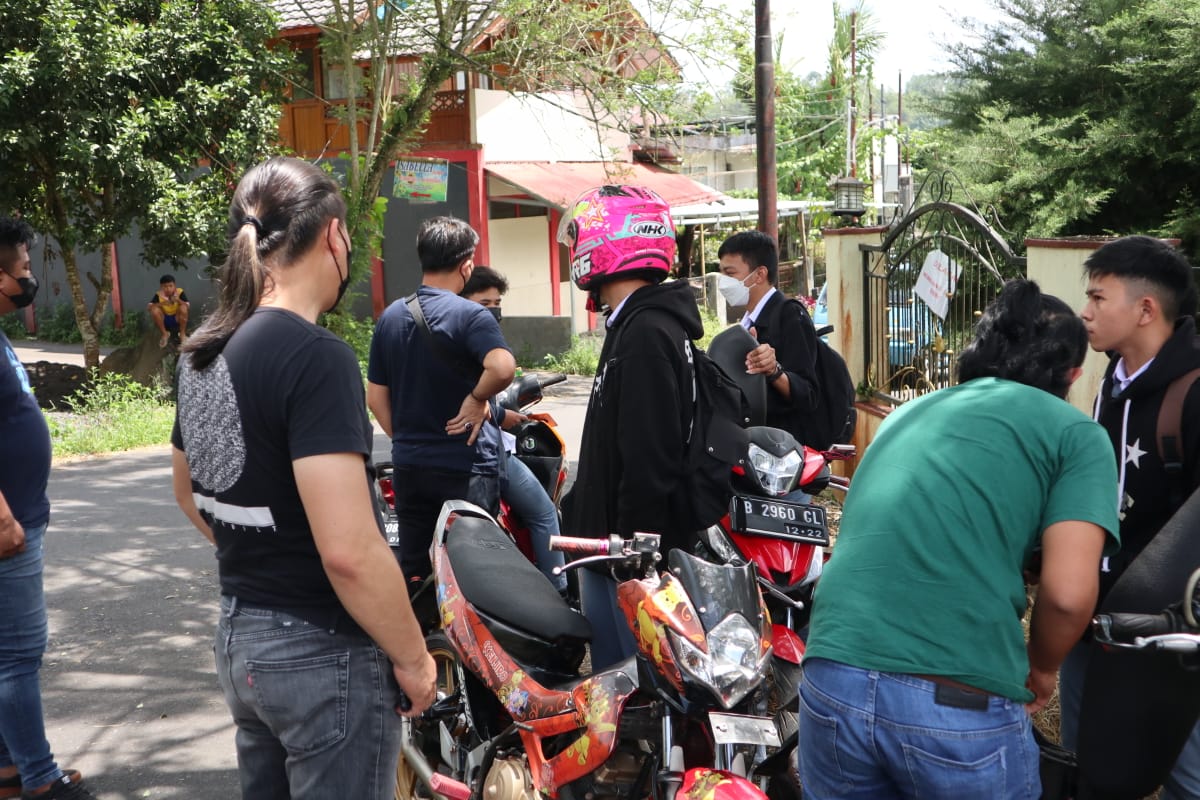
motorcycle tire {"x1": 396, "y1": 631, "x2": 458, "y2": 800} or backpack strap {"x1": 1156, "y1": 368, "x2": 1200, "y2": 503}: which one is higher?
backpack strap {"x1": 1156, "y1": 368, "x2": 1200, "y2": 503}

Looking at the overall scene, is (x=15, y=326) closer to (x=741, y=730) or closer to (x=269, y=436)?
(x=269, y=436)

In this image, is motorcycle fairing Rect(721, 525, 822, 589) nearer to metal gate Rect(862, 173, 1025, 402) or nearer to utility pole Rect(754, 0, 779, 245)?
Answer: metal gate Rect(862, 173, 1025, 402)

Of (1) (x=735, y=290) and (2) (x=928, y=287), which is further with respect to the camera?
(2) (x=928, y=287)

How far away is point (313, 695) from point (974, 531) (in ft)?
4.35

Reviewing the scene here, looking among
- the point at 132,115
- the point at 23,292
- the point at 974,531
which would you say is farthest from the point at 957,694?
the point at 132,115

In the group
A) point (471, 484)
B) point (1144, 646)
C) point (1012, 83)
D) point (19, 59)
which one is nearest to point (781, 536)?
point (1144, 646)

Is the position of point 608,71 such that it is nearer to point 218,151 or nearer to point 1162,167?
point 218,151

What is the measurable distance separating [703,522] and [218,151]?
1264cm

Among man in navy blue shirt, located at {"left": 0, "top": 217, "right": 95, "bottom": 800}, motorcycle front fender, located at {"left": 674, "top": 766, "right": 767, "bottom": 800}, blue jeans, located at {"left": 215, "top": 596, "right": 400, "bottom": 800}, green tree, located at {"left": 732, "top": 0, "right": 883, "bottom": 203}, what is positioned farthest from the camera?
green tree, located at {"left": 732, "top": 0, "right": 883, "bottom": 203}

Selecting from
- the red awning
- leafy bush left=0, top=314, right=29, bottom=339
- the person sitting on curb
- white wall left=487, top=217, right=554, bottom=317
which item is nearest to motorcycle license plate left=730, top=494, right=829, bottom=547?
the red awning

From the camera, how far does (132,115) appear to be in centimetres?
1306

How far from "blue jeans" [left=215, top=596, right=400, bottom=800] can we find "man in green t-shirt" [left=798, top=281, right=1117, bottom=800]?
0.88 m

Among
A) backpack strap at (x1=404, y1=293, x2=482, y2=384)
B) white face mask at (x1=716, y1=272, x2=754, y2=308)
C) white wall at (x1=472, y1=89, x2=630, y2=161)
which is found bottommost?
backpack strap at (x1=404, y1=293, x2=482, y2=384)

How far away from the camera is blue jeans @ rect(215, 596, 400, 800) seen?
220 centimetres
